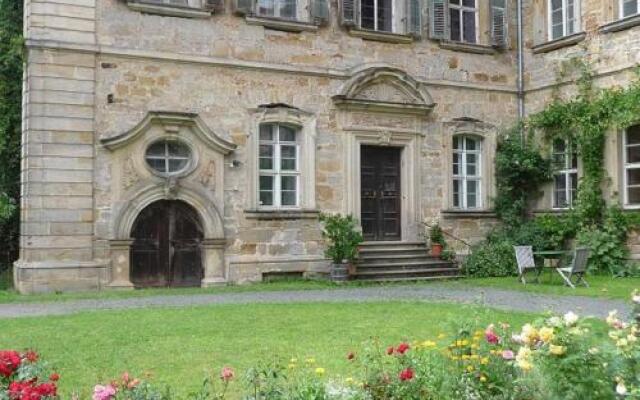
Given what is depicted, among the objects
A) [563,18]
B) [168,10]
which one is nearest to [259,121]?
[168,10]

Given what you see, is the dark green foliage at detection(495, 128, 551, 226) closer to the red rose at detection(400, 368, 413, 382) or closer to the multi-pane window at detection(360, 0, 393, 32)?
the multi-pane window at detection(360, 0, 393, 32)

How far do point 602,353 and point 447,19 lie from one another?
13962 mm

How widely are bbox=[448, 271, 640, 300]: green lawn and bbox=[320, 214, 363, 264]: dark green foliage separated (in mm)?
2040

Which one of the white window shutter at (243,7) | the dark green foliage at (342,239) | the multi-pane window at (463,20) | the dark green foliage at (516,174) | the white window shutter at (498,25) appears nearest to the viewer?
the dark green foliage at (342,239)

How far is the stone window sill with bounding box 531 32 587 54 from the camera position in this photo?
15.9 meters

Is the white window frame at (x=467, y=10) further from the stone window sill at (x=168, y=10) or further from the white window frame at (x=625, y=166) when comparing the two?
the stone window sill at (x=168, y=10)

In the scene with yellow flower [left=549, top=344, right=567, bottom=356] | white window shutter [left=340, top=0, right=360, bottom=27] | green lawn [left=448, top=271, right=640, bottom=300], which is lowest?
green lawn [left=448, top=271, right=640, bottom=300]

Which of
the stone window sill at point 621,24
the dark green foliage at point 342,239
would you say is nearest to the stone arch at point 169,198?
the dark green foliage at point 342,239

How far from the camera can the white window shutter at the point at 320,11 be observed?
14797mm

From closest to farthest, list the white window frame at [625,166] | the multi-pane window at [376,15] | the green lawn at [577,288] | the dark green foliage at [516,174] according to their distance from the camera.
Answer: the green lawn at [577,288]
the white window frame at [625,166]
the multi-pane window at [376,15]
the dark green foliage at [516,174]

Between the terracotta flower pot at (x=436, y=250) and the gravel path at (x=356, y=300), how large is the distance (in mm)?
2751

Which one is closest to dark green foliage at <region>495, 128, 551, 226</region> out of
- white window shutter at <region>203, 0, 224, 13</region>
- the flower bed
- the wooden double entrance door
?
the wooden double entrance door

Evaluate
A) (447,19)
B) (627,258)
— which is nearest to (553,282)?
(627,258)

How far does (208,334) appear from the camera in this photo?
24.6 ft
